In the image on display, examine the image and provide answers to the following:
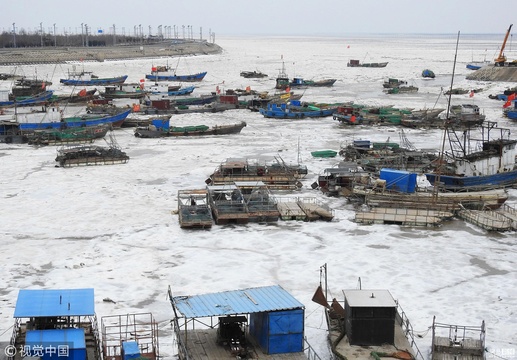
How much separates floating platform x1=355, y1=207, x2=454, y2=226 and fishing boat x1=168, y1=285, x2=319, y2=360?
Answer: 11.0 metres

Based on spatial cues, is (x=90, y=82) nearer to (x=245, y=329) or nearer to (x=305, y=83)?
(x=305, y=83)

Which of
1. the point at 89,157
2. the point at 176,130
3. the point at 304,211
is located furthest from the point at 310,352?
the point at 176,130

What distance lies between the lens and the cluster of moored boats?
41.7 ft

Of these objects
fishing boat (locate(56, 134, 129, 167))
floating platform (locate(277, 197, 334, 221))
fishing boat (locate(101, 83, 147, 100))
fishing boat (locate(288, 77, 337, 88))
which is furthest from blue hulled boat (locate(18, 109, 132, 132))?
fishing boat (locate(288, 77, 337, 88))

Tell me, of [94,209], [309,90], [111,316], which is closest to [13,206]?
[94,209]

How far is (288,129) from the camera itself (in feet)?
153

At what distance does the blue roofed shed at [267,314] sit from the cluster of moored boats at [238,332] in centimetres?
2

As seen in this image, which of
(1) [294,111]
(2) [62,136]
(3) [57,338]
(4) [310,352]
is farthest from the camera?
(1) [294,111]

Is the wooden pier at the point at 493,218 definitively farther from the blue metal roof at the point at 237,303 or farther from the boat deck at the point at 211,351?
the boat deck at the point at 211,351

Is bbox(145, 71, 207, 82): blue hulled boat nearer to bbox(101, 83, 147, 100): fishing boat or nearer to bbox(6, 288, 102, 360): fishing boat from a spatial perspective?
bbox(101, 83, 147, 100): fishing boat

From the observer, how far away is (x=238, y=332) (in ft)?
44.1

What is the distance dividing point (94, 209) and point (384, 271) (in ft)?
38.2

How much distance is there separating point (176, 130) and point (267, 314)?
3156 centimetres

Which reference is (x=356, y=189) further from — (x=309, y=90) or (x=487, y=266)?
(x=309, y=90)
